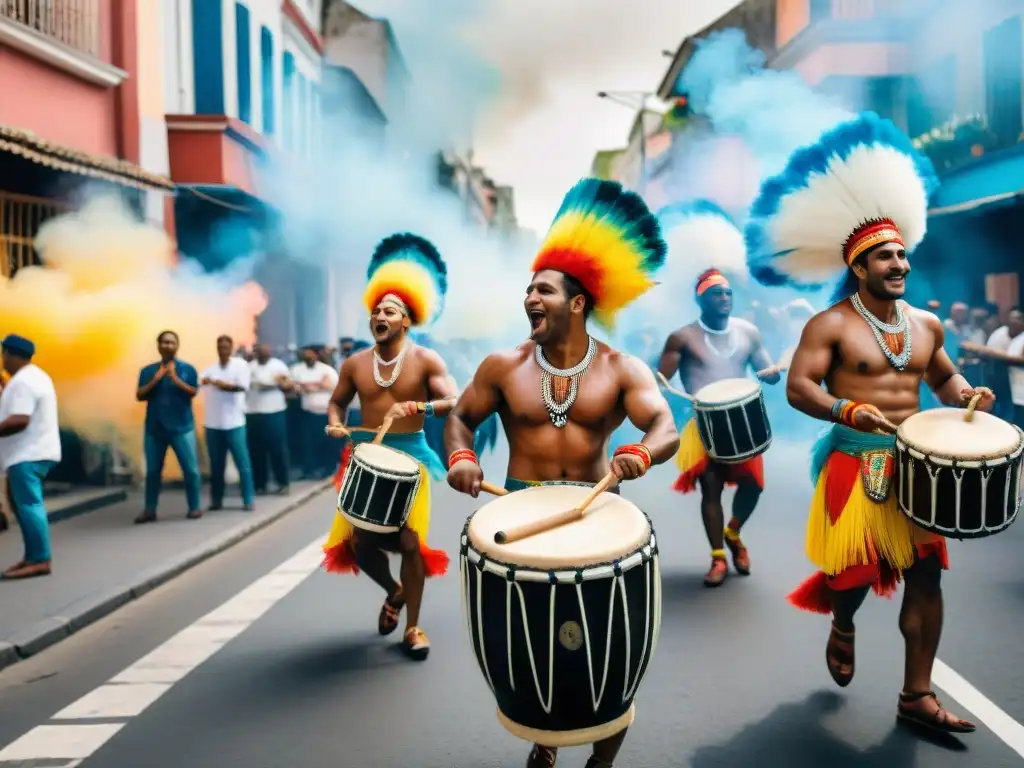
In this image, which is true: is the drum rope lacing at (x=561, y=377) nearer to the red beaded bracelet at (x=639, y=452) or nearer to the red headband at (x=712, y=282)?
the red beaded bracelet at (x=639, y=452)

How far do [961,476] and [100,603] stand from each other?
16.7 ft

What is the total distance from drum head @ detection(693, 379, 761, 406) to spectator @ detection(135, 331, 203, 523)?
5552 millimetres

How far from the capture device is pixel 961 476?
4172 mm

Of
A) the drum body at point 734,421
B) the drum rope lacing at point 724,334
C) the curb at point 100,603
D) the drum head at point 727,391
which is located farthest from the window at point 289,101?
the drum body at point 734,421

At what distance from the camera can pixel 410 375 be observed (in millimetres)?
6227

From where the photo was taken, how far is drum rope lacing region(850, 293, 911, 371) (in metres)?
4.74

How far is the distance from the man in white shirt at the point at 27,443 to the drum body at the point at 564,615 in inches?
208

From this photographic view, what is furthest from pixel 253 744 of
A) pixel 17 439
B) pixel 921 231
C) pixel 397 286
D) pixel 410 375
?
pixel 17 439

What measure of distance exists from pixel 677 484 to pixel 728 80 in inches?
1028

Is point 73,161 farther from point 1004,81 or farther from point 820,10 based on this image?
point 820,10

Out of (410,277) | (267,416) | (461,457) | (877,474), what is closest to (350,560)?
(410,277)

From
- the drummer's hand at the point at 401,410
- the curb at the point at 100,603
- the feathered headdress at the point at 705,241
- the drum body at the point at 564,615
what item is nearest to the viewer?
the drum body at the point at 564,615

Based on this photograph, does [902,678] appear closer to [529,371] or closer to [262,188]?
[529,371]

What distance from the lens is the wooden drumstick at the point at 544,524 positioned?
331 centimetres
